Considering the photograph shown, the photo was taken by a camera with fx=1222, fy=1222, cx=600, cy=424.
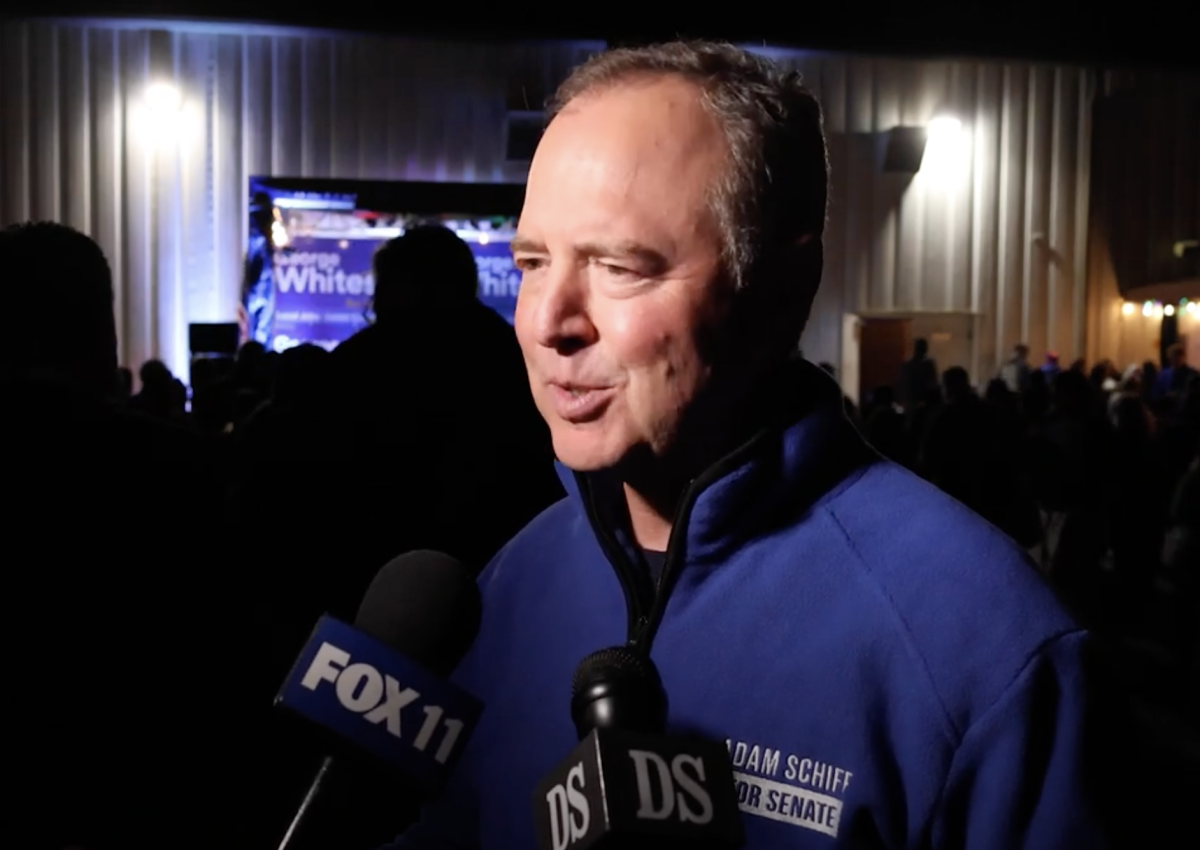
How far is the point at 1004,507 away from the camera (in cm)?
442

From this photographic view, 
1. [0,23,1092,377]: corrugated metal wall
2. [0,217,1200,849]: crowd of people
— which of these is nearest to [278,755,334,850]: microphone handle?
[0,217,1200,849]: crowd of people

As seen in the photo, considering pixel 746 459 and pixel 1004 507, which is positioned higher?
pixel 746 459

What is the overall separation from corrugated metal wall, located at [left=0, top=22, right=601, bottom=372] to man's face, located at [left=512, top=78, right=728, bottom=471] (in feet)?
34.0

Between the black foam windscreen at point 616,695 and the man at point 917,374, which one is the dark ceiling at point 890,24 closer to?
the black foam windscreen at point 616,695

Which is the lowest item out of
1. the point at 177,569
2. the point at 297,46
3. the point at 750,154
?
the point at 177,569

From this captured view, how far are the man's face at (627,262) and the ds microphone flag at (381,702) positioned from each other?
0.66 feet

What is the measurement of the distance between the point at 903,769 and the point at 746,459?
232 millimetres

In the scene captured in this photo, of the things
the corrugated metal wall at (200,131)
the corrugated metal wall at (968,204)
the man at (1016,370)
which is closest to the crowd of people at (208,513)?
the corrugated metal wall at (200,131)

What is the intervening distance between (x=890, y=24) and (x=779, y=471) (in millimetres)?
2229

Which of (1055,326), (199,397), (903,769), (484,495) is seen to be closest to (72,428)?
(484,495)

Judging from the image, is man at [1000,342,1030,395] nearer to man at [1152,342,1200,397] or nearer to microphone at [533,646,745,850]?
man at [1152,342,1200,397]

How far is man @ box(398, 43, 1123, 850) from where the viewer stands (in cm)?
76

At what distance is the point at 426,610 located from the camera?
984 millimetres

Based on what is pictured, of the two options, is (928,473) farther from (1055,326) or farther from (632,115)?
(1055,326)
